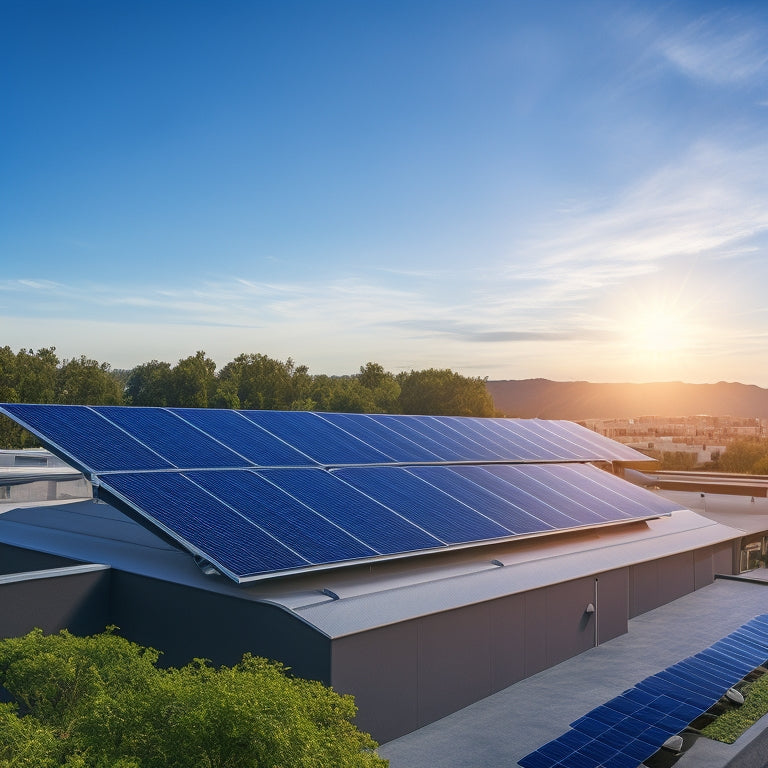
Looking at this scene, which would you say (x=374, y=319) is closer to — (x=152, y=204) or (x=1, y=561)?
(x=152, y=204)

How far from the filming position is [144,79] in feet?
127

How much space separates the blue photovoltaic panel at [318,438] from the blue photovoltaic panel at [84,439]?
5.55 metres

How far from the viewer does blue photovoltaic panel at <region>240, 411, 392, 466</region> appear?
899 inches

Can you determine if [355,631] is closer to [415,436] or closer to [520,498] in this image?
[520,498]

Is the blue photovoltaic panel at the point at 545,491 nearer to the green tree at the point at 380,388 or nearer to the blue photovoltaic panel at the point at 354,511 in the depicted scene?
the blue photovoltaic panel at the point at 354,511

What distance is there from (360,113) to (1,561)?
1203 inches

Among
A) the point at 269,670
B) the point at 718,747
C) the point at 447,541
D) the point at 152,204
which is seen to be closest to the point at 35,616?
the point at 269,670

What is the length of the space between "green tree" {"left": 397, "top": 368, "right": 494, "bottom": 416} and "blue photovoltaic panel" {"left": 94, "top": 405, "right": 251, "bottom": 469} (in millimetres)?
120680

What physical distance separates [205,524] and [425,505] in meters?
7.18

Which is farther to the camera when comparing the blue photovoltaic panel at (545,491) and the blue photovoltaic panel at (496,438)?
the blue photovoltaic panel at (496,438)

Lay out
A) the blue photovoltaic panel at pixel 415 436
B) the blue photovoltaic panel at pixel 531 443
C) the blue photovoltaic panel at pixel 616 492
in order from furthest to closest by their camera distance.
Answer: the blue photovoltaic panel at pixel 531 443
the blue photovoltaic panel at pixel 616 492
the blue photovoltaic panel at pixel 415 436

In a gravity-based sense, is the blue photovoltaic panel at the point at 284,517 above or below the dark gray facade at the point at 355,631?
above

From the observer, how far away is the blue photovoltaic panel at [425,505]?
19.5 meters

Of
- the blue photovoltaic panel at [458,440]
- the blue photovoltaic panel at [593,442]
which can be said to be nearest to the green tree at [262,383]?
the blue photovoltaic panel at [593,442]
